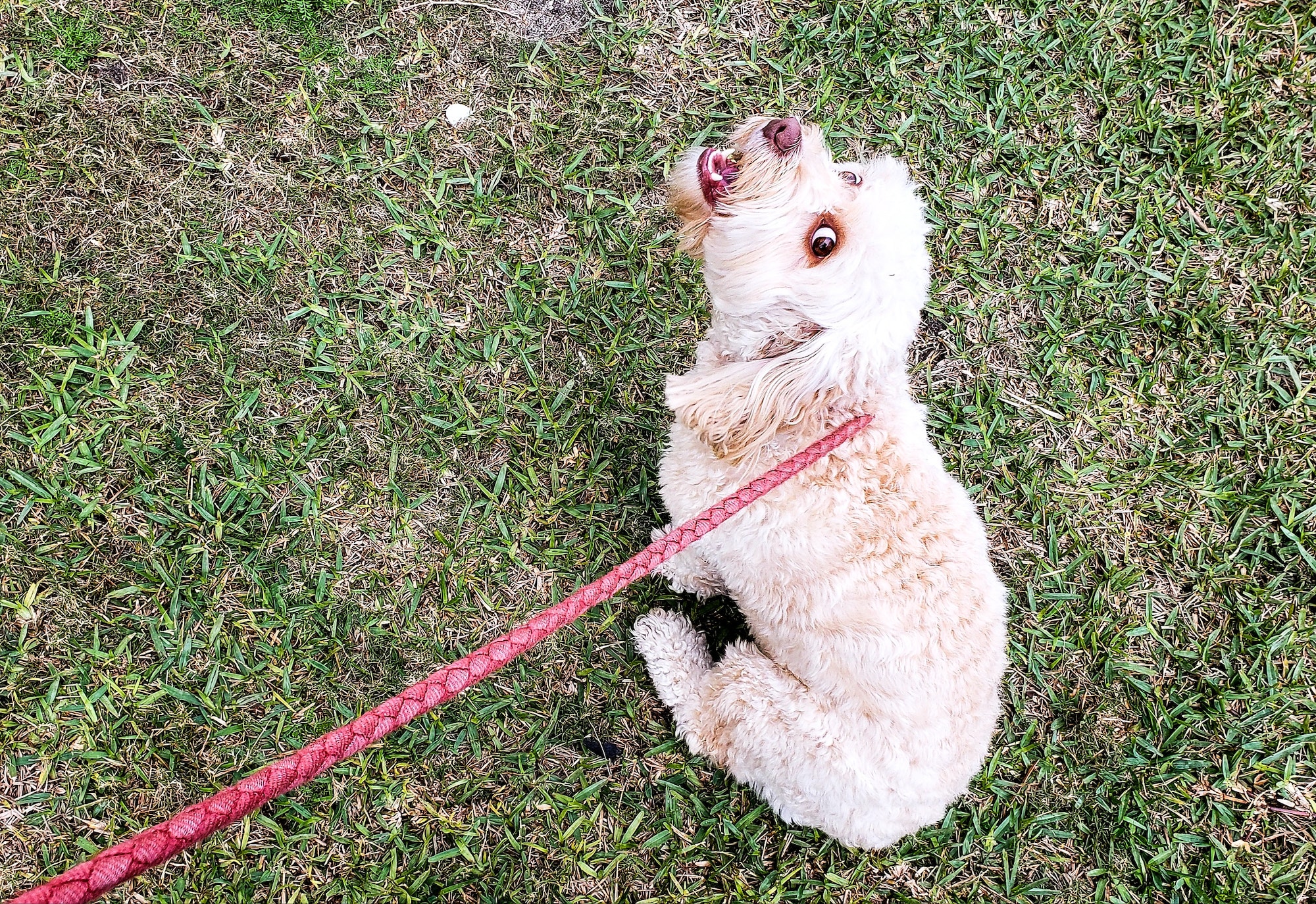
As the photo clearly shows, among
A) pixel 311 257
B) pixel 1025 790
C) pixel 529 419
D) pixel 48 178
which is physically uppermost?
Answer: pixel 48 178

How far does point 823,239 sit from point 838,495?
2.34 feet

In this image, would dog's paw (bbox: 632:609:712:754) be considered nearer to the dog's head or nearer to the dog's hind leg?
the dog's hind leg

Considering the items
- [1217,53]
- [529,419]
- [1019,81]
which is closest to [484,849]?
[529,419]

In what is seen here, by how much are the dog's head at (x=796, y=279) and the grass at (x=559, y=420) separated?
101cm

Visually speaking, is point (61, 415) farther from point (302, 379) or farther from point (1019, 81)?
point (1019, 81)

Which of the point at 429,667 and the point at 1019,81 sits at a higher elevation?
the point at 1019,81

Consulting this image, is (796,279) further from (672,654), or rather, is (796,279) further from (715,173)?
(672,654)

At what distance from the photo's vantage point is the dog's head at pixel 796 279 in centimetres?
198

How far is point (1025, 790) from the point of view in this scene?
2.97 m

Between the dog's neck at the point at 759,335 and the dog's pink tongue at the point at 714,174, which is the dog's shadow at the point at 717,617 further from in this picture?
the dog's pink tongue at the point at 714,174

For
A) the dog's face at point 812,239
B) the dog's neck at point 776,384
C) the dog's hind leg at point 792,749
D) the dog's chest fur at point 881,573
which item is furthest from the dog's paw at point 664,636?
A: the dog's face at point 812,239

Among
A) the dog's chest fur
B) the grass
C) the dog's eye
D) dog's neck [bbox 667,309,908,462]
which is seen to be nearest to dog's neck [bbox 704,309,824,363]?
dog's neck [bbox 667,309,908,462]

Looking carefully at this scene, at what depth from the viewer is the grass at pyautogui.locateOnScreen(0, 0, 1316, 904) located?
2.76 m

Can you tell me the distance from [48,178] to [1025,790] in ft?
15.0
